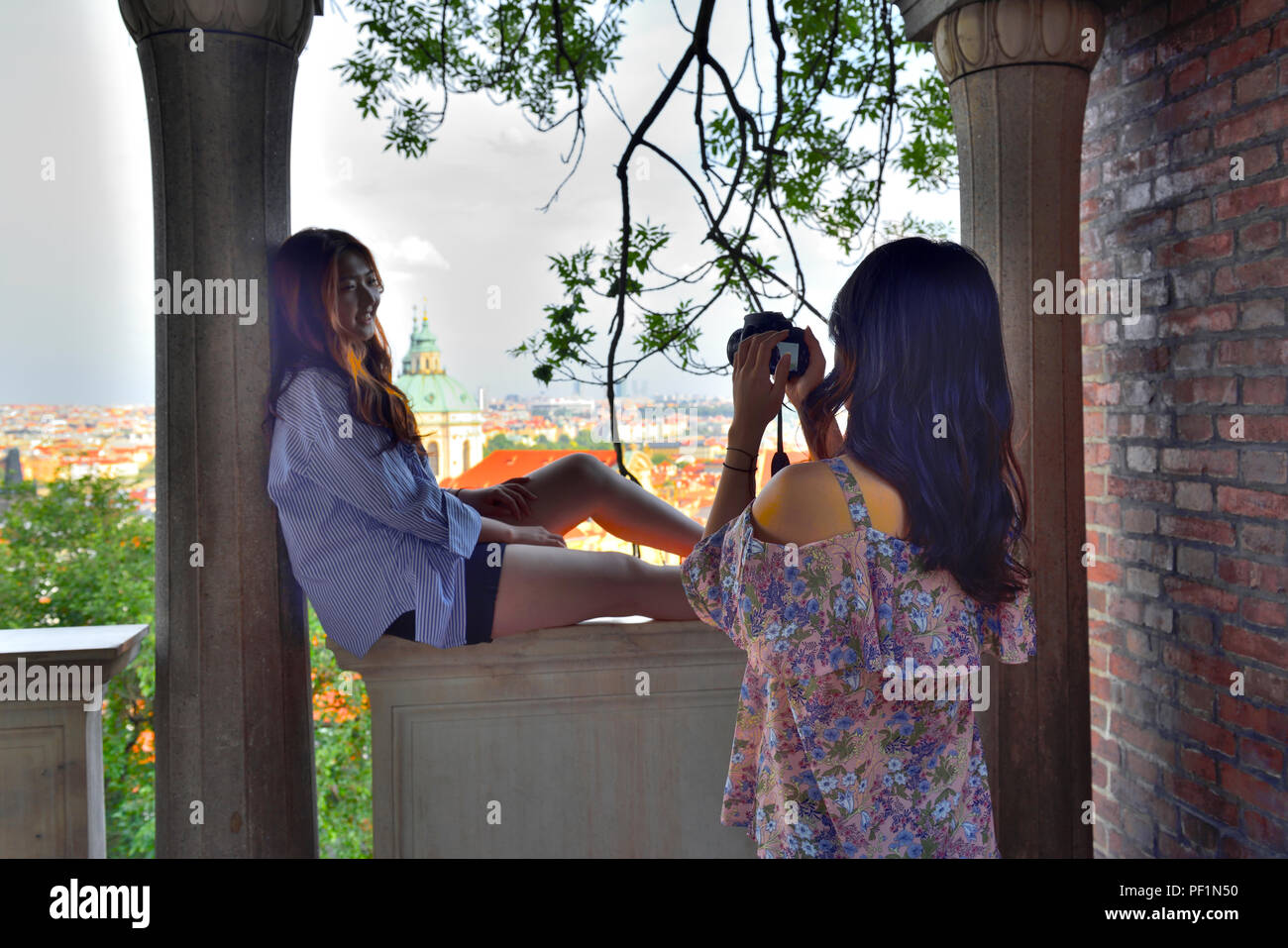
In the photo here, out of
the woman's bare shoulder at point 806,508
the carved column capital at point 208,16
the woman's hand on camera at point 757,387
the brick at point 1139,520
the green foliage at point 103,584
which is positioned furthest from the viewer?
the green foliage at point 103,584

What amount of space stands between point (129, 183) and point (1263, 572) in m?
3.38

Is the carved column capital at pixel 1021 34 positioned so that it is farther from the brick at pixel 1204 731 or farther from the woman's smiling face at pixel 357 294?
the brick at pixel 1204 731

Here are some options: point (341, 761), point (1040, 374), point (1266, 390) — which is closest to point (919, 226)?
point (1040, 374)

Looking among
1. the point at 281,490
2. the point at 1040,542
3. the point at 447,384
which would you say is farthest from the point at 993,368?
the point at 447,384

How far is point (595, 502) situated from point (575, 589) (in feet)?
1.12

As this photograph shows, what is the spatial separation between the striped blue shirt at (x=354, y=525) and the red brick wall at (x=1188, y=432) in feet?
5.16

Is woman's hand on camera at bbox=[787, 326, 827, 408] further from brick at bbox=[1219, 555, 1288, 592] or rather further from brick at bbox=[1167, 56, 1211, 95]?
brick at bbox=[1167, 56, 1211, 95]

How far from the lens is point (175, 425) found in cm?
163

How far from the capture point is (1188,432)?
78.9 inches

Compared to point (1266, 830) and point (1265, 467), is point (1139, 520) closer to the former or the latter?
point (1265, 467)

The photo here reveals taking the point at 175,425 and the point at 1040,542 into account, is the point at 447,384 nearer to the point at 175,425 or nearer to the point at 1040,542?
the point at 175,425

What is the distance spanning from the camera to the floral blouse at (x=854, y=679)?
3.65 ft

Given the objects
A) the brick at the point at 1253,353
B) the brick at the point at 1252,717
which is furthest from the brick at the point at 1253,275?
the brick at the point at 1252,717

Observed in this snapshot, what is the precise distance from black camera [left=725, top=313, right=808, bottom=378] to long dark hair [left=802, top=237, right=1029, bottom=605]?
8.1 inches
